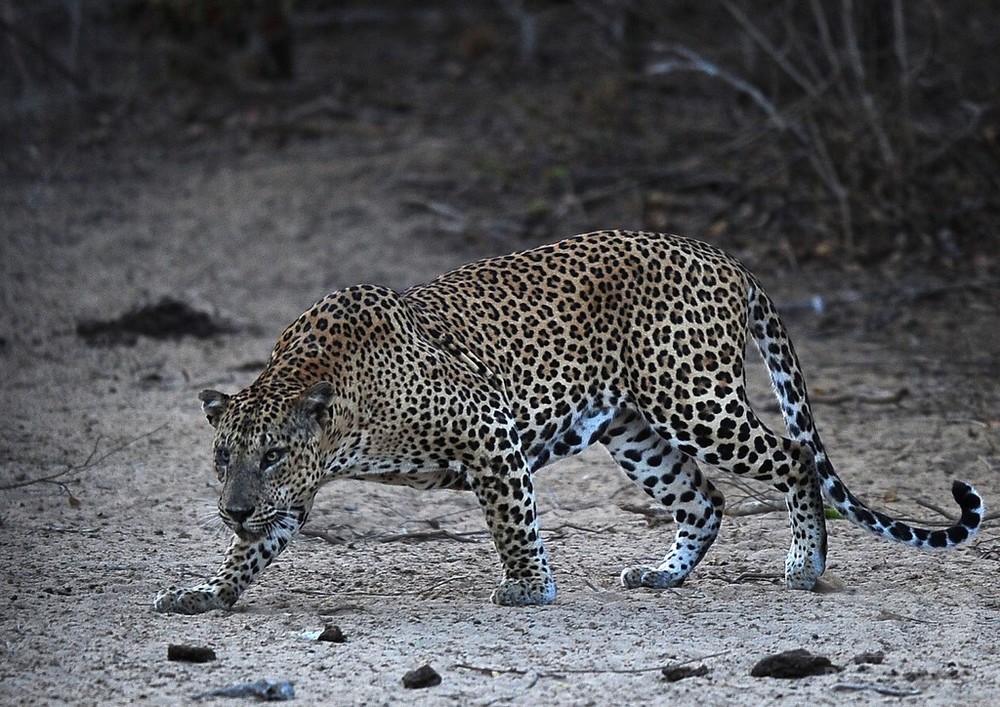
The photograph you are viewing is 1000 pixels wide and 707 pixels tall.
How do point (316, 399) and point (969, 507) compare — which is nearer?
point (316, 399)

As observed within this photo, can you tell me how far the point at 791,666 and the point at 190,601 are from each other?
87.7 inches

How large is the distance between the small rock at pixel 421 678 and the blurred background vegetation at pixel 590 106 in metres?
7.42

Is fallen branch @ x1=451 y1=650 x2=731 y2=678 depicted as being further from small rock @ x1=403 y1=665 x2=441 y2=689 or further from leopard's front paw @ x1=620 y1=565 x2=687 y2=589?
leopard's front paw @ x1=620 y1=565 x2=687 y2=589

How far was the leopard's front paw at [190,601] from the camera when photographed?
19.2 ft

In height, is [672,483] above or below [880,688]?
above

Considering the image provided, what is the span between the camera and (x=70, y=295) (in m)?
11.8

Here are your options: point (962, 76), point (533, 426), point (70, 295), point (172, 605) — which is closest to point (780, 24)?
point (962, 76)

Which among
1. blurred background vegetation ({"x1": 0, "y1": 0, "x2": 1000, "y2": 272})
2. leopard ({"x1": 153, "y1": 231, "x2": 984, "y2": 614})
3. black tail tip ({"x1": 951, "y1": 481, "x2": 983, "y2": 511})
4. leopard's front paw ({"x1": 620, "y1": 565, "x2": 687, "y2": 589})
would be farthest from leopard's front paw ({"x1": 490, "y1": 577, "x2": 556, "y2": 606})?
blurred background vegetation ({"x1": 0, "y1": 0, "x2": 1000, "y2": 272})

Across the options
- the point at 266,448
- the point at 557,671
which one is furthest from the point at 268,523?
the point at 557,671

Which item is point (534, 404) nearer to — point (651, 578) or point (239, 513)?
point (651, 578)

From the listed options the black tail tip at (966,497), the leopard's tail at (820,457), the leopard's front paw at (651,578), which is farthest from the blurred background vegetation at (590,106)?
the leopard's front paw at (651,578)

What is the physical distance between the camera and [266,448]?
5.48 meters

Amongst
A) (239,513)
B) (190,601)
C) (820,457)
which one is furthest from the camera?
(820,457)

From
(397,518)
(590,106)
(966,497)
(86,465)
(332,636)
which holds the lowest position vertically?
(397,518)
